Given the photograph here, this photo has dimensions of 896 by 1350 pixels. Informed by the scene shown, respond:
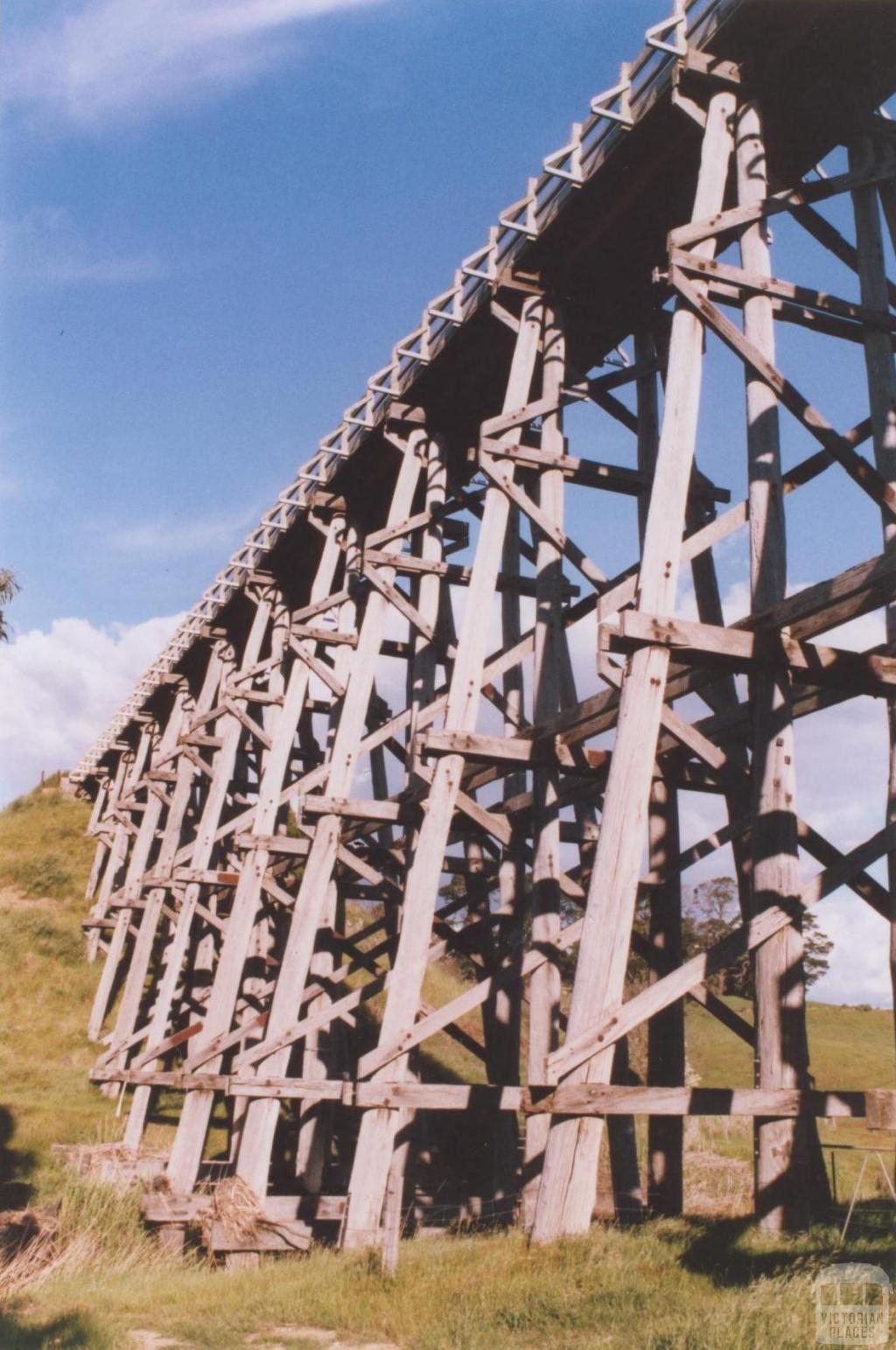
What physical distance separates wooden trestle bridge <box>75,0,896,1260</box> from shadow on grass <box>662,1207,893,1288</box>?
208mm

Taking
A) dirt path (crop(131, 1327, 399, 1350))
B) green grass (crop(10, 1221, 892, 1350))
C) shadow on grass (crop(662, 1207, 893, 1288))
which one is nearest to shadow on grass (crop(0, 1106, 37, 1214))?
green grass (crop(10, 1221, 892, 1350))

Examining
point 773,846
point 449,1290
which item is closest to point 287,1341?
point 449,1290

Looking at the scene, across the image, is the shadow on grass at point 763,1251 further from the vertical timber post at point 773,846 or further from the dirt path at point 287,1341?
the dirt path at point 287,1341

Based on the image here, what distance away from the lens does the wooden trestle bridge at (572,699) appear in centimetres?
584

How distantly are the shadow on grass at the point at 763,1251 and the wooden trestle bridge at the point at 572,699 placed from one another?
0.68 feet

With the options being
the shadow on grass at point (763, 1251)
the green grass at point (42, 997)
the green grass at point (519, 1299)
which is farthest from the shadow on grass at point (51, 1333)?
the green grass at point (42, 997)

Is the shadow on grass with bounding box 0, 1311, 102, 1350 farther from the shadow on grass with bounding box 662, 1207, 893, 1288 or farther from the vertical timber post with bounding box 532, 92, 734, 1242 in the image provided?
the shadow on grass with bounding box 662, 1207, 893, 1288

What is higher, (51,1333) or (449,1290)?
(449,1290)

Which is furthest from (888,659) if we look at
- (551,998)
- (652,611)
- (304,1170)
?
(304,1170)

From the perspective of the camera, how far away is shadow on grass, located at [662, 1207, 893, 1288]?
4.89 metres

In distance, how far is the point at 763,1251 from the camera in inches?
205

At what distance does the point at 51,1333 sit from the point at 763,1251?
359cm

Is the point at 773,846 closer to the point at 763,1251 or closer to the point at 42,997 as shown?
the point at 763,1251

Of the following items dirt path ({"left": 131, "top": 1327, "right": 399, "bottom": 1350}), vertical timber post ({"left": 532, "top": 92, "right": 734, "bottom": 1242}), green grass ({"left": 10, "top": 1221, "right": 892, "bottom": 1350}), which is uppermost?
vertical timber post ({"left": 532, "top": 92, "right": 734, "bottom": 1242})
